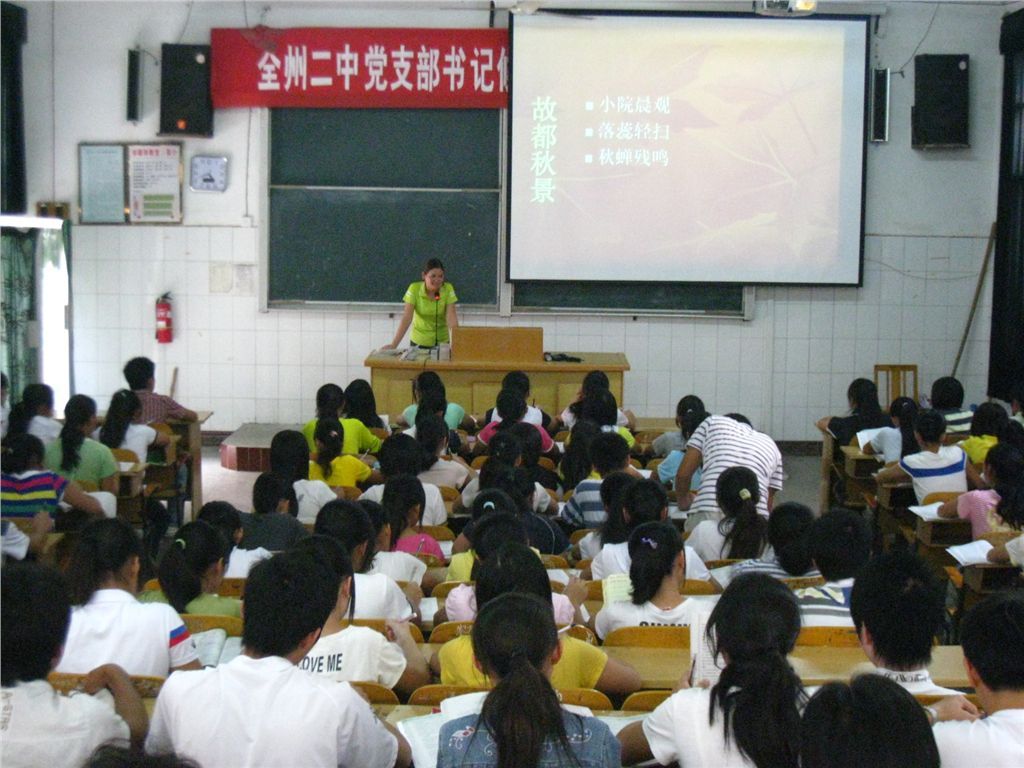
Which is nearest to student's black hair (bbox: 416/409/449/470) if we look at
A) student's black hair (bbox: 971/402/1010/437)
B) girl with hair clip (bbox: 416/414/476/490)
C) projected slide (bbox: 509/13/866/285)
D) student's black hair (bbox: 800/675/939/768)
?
girl with hair clip (bbox: 416/414/476/490)

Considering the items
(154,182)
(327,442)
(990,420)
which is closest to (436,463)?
(327,442)

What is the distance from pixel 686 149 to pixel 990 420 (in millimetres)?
3575

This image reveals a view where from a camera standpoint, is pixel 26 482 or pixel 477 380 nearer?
pixel 26 482

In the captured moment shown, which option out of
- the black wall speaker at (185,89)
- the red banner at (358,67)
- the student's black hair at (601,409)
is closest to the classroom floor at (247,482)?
the student's black hair at (601,409)

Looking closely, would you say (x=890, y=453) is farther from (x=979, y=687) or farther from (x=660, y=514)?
(x=979, y=687)

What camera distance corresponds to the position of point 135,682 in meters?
2.66

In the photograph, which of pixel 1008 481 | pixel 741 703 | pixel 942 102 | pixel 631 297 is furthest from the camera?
pixel 631 297

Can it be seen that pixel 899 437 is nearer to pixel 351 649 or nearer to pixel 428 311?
pixel 428 311

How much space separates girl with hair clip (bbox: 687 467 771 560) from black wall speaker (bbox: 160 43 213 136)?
569 cm

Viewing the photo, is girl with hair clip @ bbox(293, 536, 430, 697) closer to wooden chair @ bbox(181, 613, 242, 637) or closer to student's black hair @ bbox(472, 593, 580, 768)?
wooden chair @ bbox(181, 613, 242, 637)

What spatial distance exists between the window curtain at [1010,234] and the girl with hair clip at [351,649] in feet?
22.5

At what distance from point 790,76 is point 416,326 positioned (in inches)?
125

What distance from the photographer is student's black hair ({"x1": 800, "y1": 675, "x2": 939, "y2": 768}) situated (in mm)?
1888

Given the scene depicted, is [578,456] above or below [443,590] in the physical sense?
above
